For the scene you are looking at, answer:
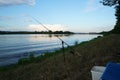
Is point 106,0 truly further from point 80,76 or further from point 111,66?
point 111,66

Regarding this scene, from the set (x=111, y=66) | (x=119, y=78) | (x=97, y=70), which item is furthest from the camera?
(x=97, y=70)

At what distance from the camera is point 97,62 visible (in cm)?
827

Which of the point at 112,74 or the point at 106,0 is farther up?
the point at 106,0

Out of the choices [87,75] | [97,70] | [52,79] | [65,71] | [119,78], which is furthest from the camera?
[65,71]

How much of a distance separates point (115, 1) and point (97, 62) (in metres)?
17.3

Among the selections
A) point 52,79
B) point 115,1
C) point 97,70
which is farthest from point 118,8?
point 97,70

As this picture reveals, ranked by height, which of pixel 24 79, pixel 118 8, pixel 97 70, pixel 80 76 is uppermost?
pixel 118 8

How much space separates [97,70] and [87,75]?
7.84ft

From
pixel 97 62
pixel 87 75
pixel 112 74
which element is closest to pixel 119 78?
pixel 112 74

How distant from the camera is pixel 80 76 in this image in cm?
671

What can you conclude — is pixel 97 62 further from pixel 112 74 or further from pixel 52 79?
pixel 112 74

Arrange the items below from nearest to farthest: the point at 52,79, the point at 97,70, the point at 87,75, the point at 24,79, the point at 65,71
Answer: the point at 97,70 < the point at 87,75 < the point at 52,79 < the point at 65,71 < the point at 24,79

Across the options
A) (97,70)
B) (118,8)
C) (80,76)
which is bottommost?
(80,76)

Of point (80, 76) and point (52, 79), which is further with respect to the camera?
point (52, 79)
